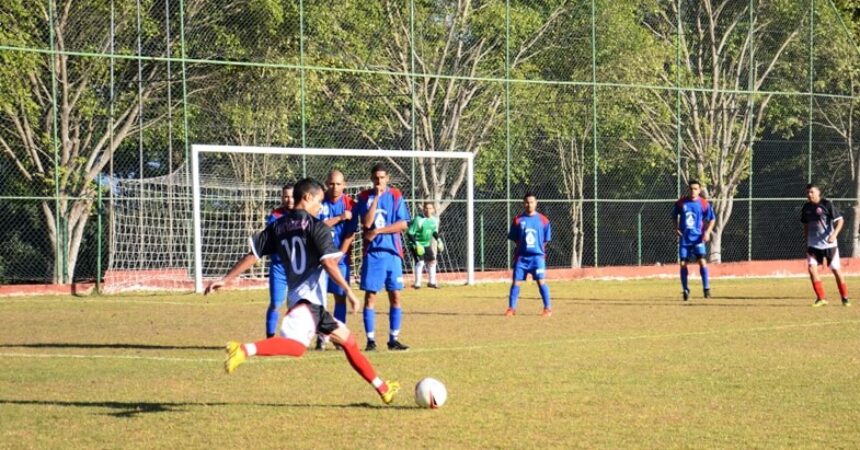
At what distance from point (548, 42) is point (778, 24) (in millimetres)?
7516

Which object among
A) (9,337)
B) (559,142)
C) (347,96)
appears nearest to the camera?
(9,337)

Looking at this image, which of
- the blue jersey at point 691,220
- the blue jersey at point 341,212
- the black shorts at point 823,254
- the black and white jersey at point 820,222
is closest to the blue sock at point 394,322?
the blue jersey at point 341,212

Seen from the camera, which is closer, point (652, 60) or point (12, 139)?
point (12, 139)

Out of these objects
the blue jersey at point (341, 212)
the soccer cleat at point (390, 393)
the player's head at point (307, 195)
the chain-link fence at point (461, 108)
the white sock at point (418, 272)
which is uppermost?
the chain-link fence at point (461, 108)

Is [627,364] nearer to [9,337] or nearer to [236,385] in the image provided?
[236,385]

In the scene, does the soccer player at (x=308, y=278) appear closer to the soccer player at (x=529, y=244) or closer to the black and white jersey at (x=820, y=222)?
the soccer player at (x=529, y=244)

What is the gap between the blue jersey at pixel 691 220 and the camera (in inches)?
917

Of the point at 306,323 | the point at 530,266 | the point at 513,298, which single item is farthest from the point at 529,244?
the point at 306,323

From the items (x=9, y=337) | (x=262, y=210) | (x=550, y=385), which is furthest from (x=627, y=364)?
(x=262, y=210)

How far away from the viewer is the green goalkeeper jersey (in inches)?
1137

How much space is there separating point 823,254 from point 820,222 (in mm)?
560

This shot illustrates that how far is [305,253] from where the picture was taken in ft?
32.1

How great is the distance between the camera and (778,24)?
37750 mm

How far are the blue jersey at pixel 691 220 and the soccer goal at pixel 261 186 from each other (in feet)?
21.5
